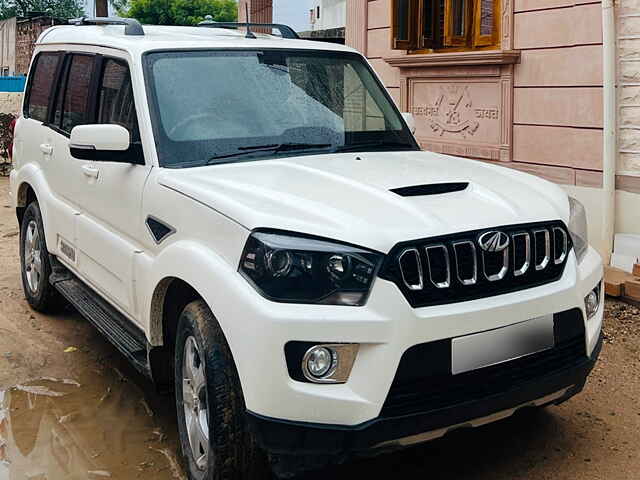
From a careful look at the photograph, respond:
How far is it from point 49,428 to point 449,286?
2.31 meters

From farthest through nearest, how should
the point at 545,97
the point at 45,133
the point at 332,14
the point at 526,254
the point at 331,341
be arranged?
the point at 332,14
the point at 545,97
the point at 45,133
the point at 526,254
the point at 331,341

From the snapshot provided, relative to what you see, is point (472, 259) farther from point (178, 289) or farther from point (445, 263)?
point (178, 289)

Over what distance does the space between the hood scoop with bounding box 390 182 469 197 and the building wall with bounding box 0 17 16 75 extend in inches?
1189

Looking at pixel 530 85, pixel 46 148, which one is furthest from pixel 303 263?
pixel 530 85

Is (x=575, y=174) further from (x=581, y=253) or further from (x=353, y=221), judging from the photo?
(x=353, y=221)

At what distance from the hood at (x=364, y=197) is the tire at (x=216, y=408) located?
44cm

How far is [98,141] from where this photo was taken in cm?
384

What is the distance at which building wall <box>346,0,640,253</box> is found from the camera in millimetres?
6566

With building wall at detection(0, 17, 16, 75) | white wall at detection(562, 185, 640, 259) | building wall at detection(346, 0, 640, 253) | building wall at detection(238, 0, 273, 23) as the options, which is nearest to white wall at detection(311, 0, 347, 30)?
building wall at detection(0, 17, 16, 75)

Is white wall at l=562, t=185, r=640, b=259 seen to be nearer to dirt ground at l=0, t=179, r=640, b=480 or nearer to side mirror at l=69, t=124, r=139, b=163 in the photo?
dirt ground at l=0, t=179, r=640, b=480

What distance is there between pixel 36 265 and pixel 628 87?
4590mm

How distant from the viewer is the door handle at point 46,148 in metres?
5.39

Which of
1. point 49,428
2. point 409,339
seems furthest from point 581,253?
point 49,428

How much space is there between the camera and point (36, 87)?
6.06 meters
